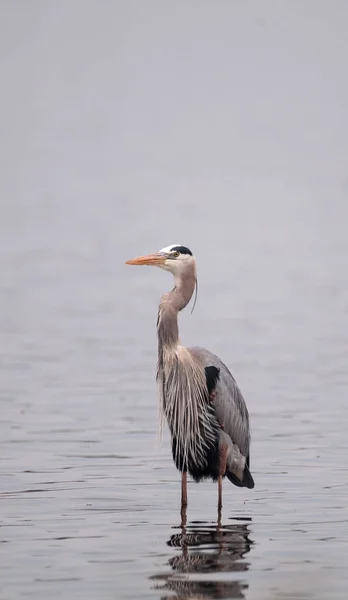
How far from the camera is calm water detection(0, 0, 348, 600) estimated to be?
32.8 ft

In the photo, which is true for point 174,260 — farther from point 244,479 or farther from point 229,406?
point 244,479

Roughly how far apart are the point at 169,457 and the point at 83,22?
14627 centimetres

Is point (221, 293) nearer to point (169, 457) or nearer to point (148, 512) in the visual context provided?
point (169, 457)

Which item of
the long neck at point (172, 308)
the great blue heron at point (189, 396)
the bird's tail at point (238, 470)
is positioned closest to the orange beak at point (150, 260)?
the great blue heron at point (189, 396)

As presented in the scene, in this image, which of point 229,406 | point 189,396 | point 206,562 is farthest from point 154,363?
point 206,562

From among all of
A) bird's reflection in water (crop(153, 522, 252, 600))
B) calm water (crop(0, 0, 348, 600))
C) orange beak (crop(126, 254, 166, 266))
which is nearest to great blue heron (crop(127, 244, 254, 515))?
orange beak (crop(126, 254, 166, 266))

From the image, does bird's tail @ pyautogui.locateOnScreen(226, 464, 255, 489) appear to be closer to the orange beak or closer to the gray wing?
the gray wing

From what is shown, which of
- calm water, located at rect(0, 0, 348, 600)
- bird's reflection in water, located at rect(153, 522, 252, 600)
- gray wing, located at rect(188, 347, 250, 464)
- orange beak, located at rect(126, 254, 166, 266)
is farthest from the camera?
gray wing, located at rect(188, 347, 250, 464)

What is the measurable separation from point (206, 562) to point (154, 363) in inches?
388

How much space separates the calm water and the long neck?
3.63 ft

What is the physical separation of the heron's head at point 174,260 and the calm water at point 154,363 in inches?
63.0

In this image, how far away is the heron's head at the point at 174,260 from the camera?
12.0 m

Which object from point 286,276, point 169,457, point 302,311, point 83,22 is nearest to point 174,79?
point 83,22

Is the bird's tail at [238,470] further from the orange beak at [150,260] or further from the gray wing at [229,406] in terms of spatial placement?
the orange beak at [150,260]
